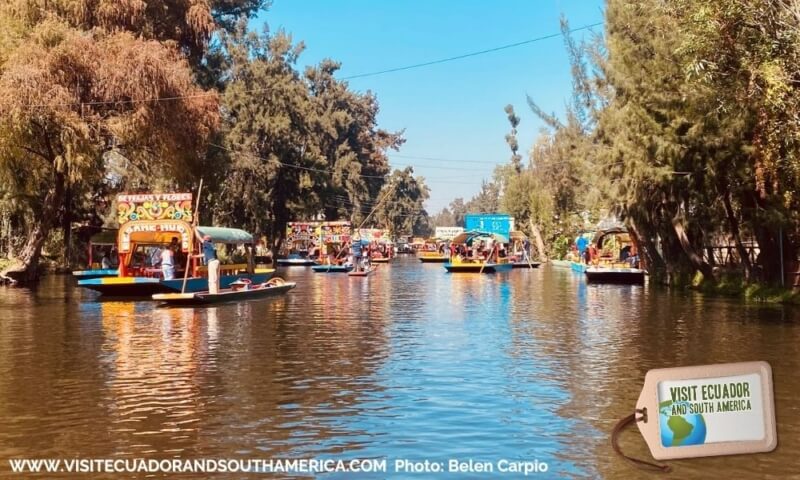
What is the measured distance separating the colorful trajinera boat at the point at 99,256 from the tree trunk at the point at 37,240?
2.28m

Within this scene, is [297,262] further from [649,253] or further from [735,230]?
[735,230]

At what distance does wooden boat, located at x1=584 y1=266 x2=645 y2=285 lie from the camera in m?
40.2

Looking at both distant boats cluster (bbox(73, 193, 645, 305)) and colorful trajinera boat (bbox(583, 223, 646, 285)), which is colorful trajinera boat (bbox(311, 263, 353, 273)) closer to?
distant boats cluster (bbox(73, 193, 645, 305))

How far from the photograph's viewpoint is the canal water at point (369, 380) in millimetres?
8758

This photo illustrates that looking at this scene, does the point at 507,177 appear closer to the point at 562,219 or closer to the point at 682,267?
the point at 562,219

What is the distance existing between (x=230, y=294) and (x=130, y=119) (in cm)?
1103

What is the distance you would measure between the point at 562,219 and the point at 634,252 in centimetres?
2819

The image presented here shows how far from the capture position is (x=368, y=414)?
10.3 meters

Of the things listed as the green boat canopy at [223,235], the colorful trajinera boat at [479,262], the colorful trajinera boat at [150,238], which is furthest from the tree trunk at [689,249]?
the colorful trajinera boat at [479,262]

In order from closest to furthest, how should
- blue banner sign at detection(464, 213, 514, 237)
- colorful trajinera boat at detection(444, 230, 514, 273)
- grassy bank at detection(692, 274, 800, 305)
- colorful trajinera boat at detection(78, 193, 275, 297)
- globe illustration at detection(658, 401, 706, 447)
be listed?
globe illustration at detection(658, 401, 706, 447) → grassy bank at detection(692, 274, 800, 305) → colorful trajinera boat at detection(78, 193, 275, 297) → colorful trajinera boat at detection(444, 230, 514, 273) → blue banner sign at detection(464, 213, 514, 237)

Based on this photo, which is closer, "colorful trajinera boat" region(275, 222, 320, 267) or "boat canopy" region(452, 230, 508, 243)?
"boat canopy" region(452, 230, 508, 243)

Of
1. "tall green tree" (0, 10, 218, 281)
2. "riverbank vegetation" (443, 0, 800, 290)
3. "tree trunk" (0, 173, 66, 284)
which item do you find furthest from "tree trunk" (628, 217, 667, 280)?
"tree trunk" (0, 173, 66, 284)

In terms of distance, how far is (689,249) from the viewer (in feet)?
111

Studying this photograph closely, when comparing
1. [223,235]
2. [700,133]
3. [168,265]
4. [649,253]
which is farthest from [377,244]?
[700,133]
